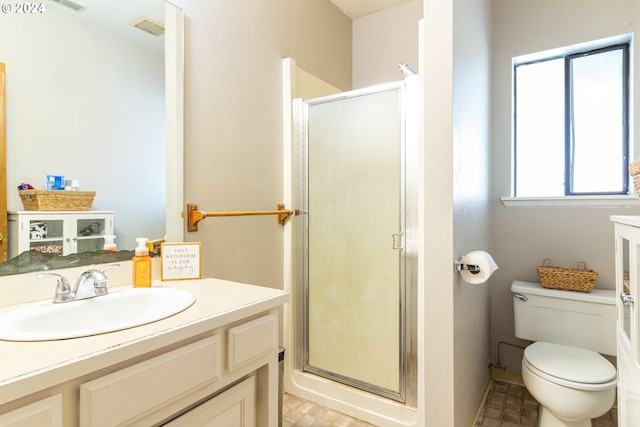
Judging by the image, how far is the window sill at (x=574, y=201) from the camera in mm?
1869

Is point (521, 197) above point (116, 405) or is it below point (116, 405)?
above

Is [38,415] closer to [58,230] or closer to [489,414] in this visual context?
[58,230]

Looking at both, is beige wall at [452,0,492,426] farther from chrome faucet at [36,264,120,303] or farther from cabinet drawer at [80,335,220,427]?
chrome faucet at [36,264,120,303]

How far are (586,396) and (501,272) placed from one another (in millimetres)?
914

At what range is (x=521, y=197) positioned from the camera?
83.8 inches

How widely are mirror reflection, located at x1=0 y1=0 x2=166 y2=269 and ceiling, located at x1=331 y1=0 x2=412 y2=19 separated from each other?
165cm

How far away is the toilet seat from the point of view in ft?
4.72

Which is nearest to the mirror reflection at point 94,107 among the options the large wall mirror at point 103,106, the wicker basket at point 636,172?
the large wall mirror at point 103,106

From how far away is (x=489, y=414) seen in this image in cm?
186

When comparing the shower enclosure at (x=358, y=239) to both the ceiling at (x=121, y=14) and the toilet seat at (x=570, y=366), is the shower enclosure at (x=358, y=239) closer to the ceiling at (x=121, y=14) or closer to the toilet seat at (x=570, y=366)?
the toilet seat at (x=570, y=366)

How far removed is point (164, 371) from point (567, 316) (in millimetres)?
2074

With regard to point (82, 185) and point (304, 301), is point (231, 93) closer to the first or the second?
point (82, 185)

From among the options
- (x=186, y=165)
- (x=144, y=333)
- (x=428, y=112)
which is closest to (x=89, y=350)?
(x=144, y=333)

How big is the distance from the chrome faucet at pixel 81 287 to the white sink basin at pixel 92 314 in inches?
0.6
